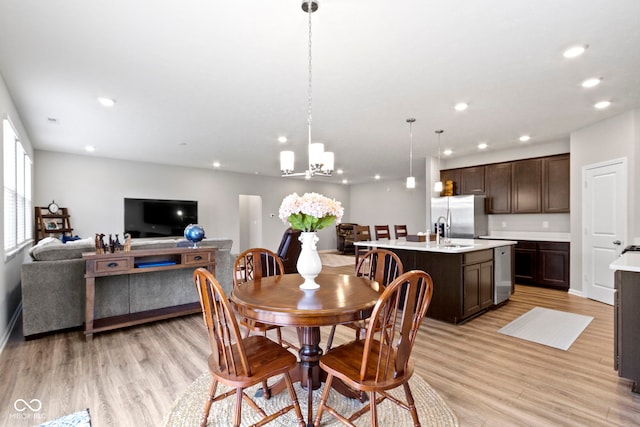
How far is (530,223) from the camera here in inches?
234

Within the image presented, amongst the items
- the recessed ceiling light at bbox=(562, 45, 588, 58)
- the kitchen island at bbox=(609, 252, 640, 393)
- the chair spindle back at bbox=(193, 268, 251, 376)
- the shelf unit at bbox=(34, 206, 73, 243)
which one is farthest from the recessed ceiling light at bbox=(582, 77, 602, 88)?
the shelf unit at bbox=(34, 206, 73, 243)

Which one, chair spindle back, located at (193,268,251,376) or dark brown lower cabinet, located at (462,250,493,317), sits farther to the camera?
dark brown lower cabinet, located at (462,250,493,317)

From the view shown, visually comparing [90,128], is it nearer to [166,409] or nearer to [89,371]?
[89,371]

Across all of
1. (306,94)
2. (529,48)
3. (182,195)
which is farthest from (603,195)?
(182,195)

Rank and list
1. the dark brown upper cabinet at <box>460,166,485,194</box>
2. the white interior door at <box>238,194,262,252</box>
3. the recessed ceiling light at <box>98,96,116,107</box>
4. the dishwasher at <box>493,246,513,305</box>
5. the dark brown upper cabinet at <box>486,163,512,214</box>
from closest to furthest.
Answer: the recessed ceiling light at <box>98,96,116,107</box>, the dishwasher at <box>493,246,513,305</box>, the dark brown upper cabinet at <box>486,163,512,214</box>, the dark brown upper cabinet at <box>460,166,485,194</box>, the white interior door at <box>238,194,262,252</box>

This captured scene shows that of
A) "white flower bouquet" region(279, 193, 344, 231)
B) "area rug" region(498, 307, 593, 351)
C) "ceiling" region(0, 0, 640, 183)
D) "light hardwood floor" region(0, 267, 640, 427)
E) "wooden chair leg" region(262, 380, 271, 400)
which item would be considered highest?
"ceiling" region(0, 0, 640, 183)

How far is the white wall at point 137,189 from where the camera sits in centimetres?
608

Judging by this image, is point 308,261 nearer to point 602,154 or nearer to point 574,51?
point 574,51

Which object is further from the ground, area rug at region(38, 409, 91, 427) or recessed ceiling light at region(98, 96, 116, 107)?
recessed ceiling light at region(98, 96, 116, 107)

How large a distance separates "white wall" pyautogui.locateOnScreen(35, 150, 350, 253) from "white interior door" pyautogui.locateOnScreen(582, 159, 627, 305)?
284 inches

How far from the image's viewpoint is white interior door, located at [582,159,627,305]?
162 inches

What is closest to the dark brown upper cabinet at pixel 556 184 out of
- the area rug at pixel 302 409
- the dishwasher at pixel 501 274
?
the dishwasher at pixel 501 274

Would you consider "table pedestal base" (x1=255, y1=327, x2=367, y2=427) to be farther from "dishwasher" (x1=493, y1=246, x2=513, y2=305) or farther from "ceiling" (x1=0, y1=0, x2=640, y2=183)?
"dishwasher" (x1=493, y1=246, x2=513, y2=305)

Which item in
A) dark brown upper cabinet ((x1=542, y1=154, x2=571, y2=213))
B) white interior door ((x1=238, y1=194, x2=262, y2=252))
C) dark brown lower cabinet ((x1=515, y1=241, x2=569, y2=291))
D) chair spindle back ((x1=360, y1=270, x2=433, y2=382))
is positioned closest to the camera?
chair spindle back ((x1=360, y1=270, x2=433, y2=382))
